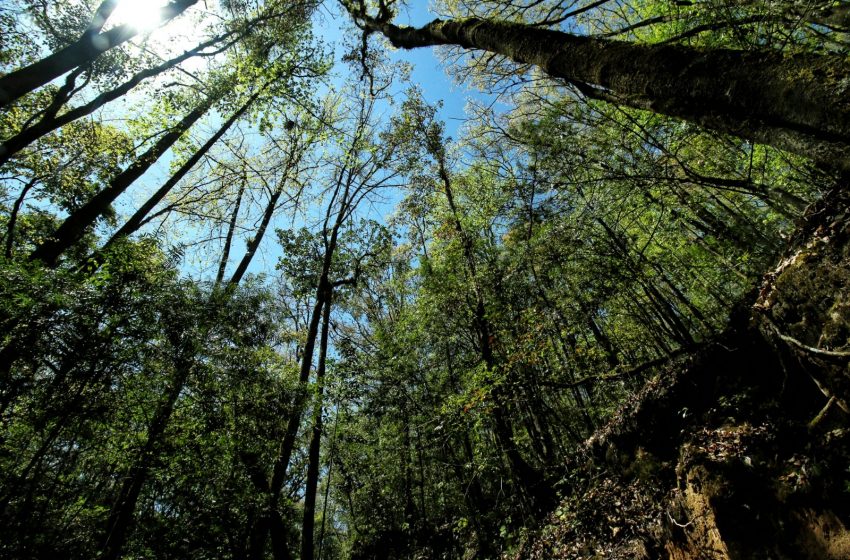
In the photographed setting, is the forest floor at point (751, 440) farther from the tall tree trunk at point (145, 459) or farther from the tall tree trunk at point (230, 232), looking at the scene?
the tall tree trunk at point (230, 232)

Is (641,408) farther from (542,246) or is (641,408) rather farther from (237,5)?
(237,5)

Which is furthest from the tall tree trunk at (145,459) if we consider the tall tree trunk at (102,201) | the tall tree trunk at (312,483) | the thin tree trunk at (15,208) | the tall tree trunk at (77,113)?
the thin tree trunk at (15,208)

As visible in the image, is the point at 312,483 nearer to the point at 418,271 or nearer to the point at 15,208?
the point at 418,271

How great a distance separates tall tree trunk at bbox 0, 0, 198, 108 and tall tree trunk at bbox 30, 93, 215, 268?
2.44 metres

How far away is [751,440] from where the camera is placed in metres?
4.04

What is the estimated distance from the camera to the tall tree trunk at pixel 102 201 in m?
6.31

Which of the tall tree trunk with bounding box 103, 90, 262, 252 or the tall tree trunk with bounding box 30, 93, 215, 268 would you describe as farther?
the tall tree trunk with bounding box 103, 90, 262, 252

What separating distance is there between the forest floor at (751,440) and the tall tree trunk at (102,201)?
30.0 ft

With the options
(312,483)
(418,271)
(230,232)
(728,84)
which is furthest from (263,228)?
(728,84)

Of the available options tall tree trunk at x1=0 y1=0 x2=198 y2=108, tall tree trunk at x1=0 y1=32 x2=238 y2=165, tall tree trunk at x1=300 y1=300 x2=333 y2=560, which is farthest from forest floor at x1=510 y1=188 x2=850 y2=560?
tall tree trunk at x1=0 y1=32 x2=238 y2=165

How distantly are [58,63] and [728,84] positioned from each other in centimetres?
651

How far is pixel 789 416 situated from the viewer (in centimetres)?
381

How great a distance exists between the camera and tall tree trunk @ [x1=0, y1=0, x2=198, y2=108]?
4.00 metres

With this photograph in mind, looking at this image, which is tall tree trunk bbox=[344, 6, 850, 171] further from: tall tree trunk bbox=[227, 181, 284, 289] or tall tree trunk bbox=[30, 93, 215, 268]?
tall tree trunk bbox=[227, 181, 284, 289]
